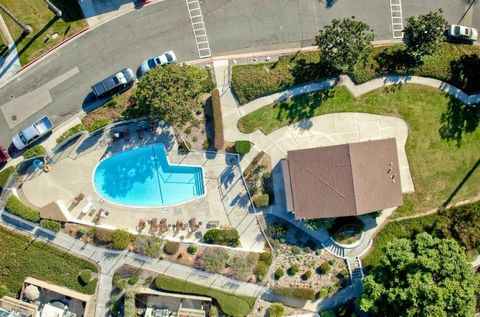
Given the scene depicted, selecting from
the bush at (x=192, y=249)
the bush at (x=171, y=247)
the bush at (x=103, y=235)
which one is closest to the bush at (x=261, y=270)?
the bush at (x=192, y=249)

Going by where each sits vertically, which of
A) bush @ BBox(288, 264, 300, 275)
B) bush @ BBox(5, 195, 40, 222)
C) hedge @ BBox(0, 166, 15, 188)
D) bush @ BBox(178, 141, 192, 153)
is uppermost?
hedge @ BBox(0, 166, 15, 188)

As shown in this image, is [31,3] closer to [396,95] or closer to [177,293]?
[177,293]

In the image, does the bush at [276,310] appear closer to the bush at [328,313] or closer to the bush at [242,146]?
the bush at [328,313]

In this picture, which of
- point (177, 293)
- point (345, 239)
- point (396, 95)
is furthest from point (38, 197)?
point (396, 95)

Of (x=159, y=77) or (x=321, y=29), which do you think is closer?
(x=159, y=77)

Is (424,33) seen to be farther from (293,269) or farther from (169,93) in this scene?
(293,269)

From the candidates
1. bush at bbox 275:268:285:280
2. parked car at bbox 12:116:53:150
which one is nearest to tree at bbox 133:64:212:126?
parked car at bbox 12:116:53:150

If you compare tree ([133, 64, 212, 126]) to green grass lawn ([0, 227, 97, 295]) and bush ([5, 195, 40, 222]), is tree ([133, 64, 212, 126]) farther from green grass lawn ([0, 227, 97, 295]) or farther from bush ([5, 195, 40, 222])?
green grass lawn ([0, 227, 97, 295])
